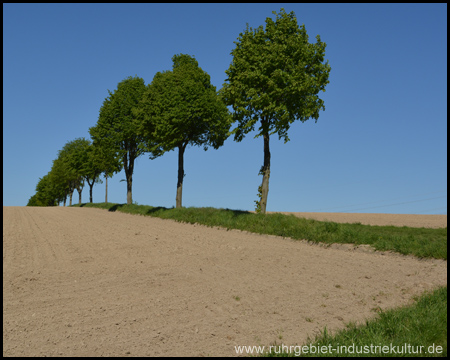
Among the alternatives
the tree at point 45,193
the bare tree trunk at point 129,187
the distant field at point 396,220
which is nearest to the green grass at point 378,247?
the distant field at point 396,220

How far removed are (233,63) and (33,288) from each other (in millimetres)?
20385

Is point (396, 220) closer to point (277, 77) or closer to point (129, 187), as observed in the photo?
point (277, 77)

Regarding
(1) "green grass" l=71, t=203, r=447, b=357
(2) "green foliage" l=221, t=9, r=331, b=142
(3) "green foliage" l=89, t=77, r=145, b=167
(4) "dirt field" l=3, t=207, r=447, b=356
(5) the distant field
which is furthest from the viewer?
(3) "green foliage" l=89, t=77, r=145, b=167

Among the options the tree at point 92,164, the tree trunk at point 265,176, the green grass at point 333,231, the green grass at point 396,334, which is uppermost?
the tree at point 92,164

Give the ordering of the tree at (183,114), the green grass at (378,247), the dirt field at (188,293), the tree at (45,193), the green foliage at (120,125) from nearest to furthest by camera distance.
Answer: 1. the green grass at (378,247)
2. the dirt field at (188,293)
3. the tree at (183,114)
4. the green foliage at (120,125)
5. the tree at (45,193)

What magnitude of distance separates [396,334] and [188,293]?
204 inches

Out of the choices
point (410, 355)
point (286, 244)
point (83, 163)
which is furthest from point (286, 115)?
point (83, 163)

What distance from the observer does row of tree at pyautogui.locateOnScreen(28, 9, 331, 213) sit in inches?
969

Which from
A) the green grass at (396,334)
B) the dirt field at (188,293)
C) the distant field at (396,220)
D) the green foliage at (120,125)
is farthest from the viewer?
the green foliage at (120,125)

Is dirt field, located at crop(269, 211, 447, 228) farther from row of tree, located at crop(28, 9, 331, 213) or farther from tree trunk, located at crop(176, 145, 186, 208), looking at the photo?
tree trunk, located at crop(176, 145, 186, 208)

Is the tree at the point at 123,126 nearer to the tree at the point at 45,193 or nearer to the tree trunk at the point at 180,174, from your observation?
the tree trunk at the point at 180,174

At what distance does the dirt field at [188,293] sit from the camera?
23.9 ft

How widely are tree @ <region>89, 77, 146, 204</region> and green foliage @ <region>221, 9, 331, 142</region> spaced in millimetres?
21026

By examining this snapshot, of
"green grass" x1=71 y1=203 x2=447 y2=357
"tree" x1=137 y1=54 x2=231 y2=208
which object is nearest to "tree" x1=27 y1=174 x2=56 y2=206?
"tree" x1=137 y1=54 x2=231 y2=208
